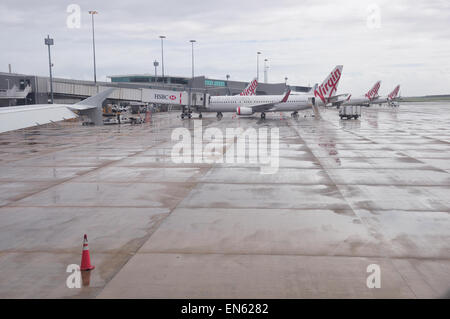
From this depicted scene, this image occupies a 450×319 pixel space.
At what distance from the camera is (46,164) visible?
21953 mm

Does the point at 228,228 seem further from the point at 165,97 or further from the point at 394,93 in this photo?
the point at 394,93

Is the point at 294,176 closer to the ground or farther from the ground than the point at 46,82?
closer to the ground

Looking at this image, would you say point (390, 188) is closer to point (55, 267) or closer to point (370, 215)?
point (370, 215)

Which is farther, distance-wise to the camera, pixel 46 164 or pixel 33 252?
pixel 46 164

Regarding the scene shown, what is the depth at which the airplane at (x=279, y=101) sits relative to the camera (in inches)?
2370

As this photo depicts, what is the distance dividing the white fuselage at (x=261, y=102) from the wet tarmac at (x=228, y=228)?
39530 millimetres

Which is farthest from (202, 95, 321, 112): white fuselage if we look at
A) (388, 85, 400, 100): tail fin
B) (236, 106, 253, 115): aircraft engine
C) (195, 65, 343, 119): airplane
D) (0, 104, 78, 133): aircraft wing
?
(388, 85, 400, 100): tail fin

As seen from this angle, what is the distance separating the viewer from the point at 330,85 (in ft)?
201

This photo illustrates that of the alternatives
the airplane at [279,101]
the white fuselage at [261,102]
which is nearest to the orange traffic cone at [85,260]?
the airplane at [279,101]

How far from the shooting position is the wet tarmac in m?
7.70

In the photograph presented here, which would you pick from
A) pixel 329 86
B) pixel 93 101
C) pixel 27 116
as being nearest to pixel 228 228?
pixel 27 116

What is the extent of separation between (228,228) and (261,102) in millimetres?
50999
